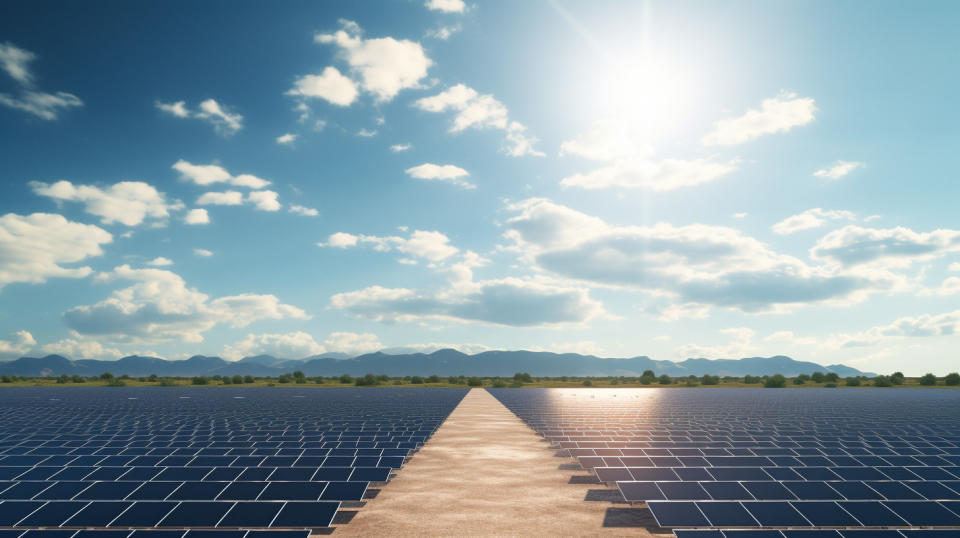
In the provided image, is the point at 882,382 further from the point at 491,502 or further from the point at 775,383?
the point at 491,502

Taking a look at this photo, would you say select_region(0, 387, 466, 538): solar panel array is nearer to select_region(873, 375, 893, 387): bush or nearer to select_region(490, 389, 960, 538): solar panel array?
select_region(490, 389, 960, 538): solar panel array

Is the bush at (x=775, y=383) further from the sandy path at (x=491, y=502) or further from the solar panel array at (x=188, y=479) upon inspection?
the sandy path at (x=491, y=502)

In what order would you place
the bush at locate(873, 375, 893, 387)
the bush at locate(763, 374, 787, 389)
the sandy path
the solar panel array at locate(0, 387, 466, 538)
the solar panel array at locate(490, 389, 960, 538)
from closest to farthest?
the solar panel array at locate(0, 387, 466, 538) < the solar panel array at locate(490, 389, 960, 538) < the sandy path < the bush at locate(763, 374, 787, 389) < the bush at locate(873, 375, 893, 387)

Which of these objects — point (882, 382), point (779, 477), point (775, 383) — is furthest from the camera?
point (882, 382)

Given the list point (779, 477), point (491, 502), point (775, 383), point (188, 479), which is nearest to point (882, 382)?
point (775, 383)

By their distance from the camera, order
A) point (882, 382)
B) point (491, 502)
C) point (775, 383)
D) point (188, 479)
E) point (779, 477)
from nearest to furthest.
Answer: point (491, 502) → point (188, 479) → point (779, 477) → point (775, 383) → point (882, 382)

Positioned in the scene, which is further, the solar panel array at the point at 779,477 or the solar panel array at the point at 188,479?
the solar panel array at the point at 779,477

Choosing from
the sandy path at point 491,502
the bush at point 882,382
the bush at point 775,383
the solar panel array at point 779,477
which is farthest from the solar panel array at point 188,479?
the bush at point 882,382

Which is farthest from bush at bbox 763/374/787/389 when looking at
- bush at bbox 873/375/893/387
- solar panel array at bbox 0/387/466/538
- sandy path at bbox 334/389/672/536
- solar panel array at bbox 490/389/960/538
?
sandy path at bbox 334/389/672/536

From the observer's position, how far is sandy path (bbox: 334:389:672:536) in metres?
15.2

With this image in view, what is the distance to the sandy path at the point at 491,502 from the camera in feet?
49.7

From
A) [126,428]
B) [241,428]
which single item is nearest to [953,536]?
[241,428]

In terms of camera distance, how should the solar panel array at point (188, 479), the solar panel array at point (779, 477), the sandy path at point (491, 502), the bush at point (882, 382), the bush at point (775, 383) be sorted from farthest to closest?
1. the bush at point (882, 382)
2. the bush at point (775, 383)
3. the sandy path at point (491, 502)
4. the solar panel array at point (779, 477)
5. the solar panel array at point (188, 479)

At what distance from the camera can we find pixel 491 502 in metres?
17.8
